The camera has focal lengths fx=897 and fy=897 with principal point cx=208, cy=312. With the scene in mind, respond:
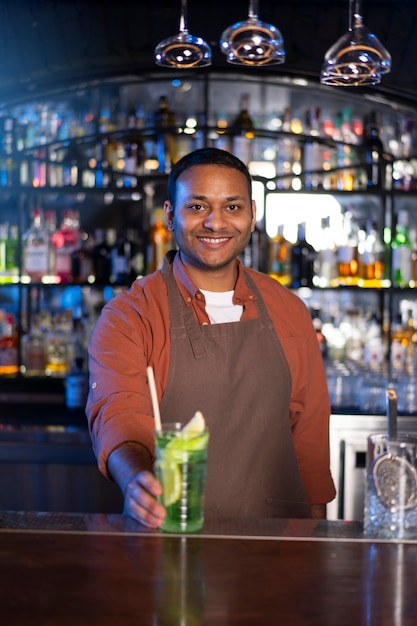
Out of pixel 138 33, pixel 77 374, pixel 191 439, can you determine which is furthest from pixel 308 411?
pixel 138 33

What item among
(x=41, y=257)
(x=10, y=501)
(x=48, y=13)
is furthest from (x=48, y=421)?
(x=48, y=13)

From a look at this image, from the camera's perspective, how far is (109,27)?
4402 mm

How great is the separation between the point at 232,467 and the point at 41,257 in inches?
98.9

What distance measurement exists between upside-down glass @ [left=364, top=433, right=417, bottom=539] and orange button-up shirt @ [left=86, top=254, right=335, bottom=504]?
17.9 inches

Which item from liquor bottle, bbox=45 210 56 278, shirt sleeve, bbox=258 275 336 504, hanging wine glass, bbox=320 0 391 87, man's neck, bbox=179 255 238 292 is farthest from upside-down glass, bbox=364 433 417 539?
liquor bottle, bbox=45 210 56 278

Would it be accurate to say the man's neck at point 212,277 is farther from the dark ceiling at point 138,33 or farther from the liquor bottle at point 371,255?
the dark ceiling at point 138,33

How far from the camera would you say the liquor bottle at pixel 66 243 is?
4302 mm

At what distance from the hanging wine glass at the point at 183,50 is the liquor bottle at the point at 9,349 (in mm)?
2213

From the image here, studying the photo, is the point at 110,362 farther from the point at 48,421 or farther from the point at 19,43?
the point at 19,43

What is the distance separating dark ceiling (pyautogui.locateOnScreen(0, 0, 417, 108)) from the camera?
14.3ft

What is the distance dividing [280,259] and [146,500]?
3064 mm

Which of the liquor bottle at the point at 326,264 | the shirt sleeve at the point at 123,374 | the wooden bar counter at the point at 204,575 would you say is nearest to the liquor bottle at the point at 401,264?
the liquor bottle at the point at 326,264

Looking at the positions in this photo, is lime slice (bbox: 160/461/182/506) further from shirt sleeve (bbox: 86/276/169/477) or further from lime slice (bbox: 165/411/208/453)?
shirt sleeve (bbox: 86/276/169/477)

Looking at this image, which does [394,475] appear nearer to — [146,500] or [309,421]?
[146,500]
